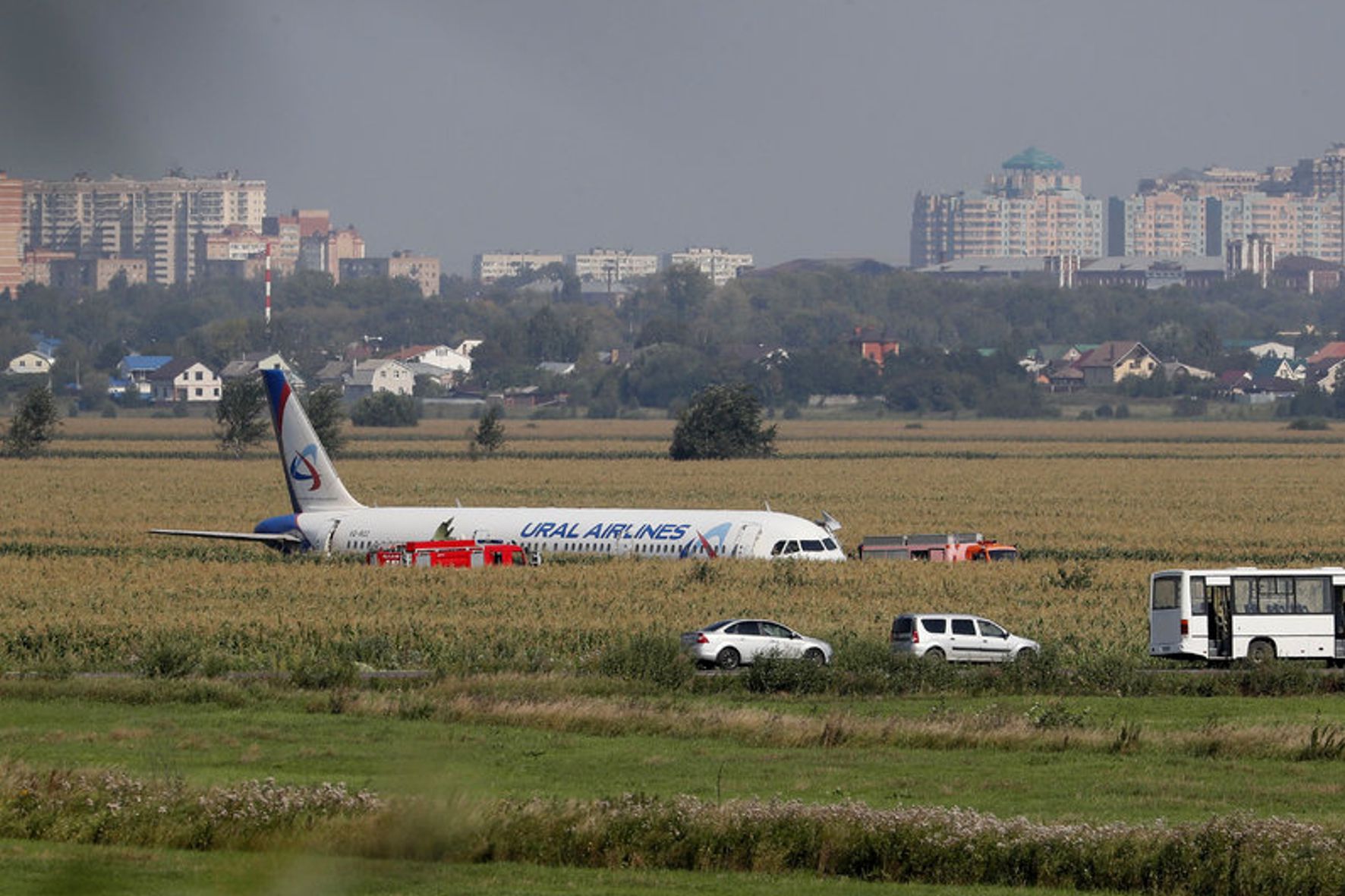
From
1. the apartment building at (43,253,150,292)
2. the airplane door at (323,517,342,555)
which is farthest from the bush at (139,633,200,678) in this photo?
the airplane door at (323,517,342,555)

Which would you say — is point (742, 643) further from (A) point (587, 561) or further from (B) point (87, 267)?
(B) point (87, 267)

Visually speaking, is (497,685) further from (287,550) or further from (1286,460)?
(1286,460)

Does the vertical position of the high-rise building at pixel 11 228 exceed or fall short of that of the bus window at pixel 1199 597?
it exceeds it

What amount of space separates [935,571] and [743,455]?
97251 mm

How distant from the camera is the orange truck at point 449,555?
238 feet

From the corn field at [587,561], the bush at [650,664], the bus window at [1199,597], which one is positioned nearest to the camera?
the bush at [650,664]

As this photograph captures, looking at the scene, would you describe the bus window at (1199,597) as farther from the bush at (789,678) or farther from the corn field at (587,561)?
the bush at (789,678)

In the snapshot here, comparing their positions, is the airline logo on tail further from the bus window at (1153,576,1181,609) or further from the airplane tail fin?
the bus window at (1153,576,1181,609)

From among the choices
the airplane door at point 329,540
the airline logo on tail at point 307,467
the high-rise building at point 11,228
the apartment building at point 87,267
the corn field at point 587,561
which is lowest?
the corn field at point 587,561

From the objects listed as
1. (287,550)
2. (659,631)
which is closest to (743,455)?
(287,550)

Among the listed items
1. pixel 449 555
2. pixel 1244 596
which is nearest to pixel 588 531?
pixel 449 555

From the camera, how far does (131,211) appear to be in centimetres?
823

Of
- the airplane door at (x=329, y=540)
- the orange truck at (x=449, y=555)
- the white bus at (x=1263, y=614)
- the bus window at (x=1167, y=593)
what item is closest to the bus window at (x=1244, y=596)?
the white bus at (x=1263, y=614)

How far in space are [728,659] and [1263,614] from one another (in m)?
13.1
